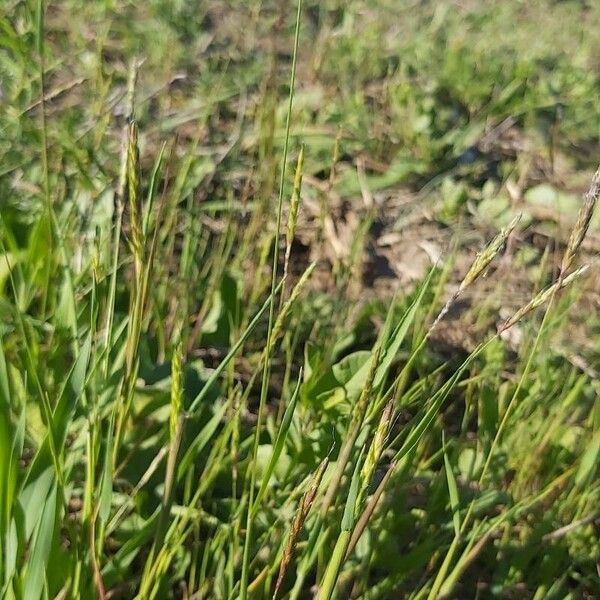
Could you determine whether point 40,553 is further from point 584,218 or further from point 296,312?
point 296,312

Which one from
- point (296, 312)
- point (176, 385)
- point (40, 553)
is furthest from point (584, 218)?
point (296, 312)

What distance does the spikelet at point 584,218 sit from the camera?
0.59 metres

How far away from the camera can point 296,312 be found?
1503mm

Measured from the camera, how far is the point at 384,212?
2152 millimetres

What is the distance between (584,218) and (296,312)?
937mm

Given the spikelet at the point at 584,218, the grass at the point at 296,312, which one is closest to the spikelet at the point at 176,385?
the grass at the point at 296,312

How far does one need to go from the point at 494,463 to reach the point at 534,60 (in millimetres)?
2057

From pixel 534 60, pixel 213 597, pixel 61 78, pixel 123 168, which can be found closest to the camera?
pixel 123 168

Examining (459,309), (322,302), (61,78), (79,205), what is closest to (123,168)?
(79,205)

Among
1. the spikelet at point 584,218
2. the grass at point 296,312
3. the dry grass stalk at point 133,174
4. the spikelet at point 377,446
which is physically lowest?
the grass at point 296,312

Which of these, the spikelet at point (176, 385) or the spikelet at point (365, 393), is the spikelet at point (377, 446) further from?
the spikelet at point (176, 385)

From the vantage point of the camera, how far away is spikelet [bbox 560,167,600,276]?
0.59 metres

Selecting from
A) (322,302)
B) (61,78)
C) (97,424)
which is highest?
(61,78)

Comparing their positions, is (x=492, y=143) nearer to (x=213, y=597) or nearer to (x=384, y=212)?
(x=384, y=212)
